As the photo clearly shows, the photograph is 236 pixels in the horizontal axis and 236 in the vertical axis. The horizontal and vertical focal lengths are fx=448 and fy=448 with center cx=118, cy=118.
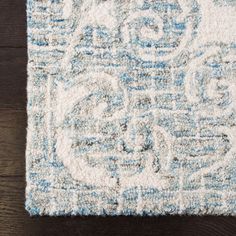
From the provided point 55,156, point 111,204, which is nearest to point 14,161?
point 55,156

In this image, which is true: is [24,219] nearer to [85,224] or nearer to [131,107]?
[85,224]

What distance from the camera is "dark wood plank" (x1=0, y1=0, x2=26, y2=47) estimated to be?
0.74 meters

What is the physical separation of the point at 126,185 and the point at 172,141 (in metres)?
0.10

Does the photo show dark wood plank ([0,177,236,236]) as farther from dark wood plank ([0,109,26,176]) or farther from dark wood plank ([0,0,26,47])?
Answer: dark wood plank ([0,0,26,47])

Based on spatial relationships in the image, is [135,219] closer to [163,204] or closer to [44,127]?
[163,204]

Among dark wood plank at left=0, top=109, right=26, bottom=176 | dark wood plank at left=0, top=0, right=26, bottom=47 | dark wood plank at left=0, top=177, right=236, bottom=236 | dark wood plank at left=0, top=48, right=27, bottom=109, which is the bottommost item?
dark wood plank at left=0, top=177, right=236, bottom=236

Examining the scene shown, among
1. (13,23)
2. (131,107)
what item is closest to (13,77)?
(13,23)

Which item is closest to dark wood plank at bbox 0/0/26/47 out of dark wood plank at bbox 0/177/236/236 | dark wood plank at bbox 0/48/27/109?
dark wood plank at bbox 0/48/27/109

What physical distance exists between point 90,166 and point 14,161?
4.8 inches

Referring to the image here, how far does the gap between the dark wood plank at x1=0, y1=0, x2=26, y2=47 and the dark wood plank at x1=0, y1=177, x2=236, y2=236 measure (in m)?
0.23

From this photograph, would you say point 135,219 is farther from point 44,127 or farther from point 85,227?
point 44,127

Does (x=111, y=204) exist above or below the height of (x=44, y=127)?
below

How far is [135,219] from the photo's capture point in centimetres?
71

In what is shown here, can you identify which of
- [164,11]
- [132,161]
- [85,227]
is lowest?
[85,227]
